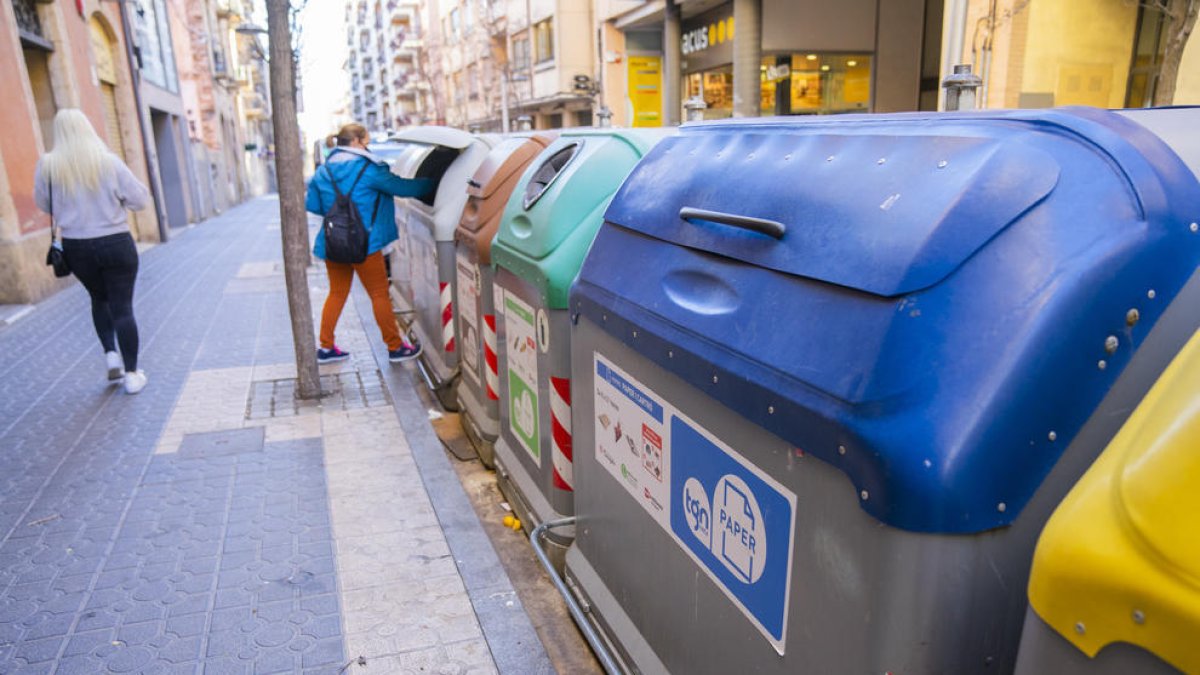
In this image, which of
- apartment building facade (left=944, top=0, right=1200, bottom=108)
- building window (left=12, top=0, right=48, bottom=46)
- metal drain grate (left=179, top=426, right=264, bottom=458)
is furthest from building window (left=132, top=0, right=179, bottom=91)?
apartment building facade (left=944, top=0, right=1200, bottom=108)

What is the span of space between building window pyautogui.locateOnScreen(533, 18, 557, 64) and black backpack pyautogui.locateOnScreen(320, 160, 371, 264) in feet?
79.0

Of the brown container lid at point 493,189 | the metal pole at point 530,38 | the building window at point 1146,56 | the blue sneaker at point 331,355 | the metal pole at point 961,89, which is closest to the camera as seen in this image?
the metal pole at point 961,89

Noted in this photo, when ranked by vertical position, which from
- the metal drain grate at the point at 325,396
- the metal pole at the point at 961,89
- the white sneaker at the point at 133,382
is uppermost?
the metal pole at the point at 961,89

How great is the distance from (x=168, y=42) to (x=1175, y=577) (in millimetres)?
26218

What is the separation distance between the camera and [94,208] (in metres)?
5.14

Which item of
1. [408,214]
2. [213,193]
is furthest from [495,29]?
[408,214]

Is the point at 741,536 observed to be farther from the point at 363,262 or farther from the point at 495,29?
the point at 495,29

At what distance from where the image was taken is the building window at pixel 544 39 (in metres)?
28.2

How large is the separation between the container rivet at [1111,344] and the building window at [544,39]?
28.6 metres

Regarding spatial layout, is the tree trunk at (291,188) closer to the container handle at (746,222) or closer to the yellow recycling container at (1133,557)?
the container handle at (746,222)

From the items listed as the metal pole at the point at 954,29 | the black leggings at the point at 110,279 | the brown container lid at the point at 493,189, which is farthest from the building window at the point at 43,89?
the metal pole at the point at 954,29

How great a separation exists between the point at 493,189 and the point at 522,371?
1109 mm

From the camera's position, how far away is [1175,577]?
0.88 metres

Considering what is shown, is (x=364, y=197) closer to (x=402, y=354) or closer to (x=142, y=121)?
(x=402, y=354)
